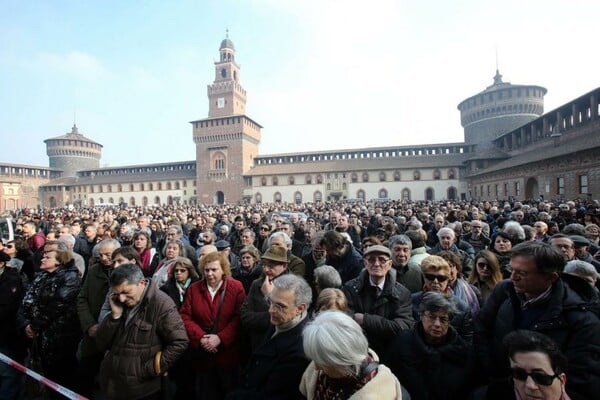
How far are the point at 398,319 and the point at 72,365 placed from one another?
12.1 feet

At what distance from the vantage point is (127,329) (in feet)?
9.39

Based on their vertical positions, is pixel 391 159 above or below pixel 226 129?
below

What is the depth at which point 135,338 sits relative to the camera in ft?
9.37

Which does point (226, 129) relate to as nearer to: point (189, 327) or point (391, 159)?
point (391, 159)

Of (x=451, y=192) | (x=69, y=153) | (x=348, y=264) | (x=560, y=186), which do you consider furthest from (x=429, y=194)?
(x=69, y=153)

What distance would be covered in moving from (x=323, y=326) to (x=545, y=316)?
150 cm

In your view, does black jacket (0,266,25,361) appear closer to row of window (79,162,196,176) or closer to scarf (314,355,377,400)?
scarf (314,355,377,400)

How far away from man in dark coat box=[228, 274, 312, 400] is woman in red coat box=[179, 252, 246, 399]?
806mm

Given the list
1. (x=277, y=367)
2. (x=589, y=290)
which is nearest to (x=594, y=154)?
(x=589, y=290)

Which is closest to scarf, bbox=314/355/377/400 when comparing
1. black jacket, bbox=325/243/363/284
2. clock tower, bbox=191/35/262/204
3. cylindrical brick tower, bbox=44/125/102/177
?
Answer: black jacket, bbox=325/243/363/284

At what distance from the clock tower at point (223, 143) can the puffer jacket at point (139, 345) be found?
1959 inches

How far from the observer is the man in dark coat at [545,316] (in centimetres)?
202

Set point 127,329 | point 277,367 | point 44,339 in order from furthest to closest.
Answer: point 44,339 → point 127,329 → point 277,367

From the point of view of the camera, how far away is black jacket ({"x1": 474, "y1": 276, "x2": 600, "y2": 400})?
2000mm
